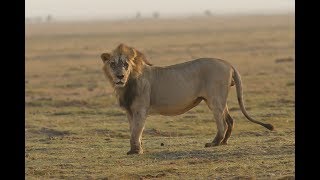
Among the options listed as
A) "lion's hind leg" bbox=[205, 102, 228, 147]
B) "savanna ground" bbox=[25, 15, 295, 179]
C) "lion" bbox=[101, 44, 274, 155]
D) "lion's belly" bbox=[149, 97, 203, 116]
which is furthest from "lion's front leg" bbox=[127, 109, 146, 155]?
"lion's hind leg" bbox=[205, 102, 228, 147]

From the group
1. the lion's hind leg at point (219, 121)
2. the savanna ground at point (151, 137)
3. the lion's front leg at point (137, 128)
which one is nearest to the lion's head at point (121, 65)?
the lion's front leg at point (137, 128)

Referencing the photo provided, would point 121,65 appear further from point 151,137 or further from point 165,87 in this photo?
point 151,137

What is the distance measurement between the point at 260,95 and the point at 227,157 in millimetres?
11821

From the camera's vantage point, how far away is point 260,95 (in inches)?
906

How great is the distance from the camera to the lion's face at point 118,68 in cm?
1170

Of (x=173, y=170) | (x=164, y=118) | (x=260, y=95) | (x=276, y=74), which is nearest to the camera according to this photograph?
(x=173, y=170)

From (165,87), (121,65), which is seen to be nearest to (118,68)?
(121,65)

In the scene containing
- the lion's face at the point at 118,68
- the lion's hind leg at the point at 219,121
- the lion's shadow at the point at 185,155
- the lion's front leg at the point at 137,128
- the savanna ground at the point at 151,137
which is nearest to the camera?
the savanna ground at the point at 151,137

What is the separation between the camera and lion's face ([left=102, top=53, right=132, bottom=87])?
11.7 metres

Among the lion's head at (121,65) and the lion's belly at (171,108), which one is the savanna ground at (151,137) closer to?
the lion's belly at (171,108)

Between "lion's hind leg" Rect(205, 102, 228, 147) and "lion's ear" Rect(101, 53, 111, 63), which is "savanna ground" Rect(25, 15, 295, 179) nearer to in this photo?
"lion's hind leg" Rect(205, 102, 228, 147)
